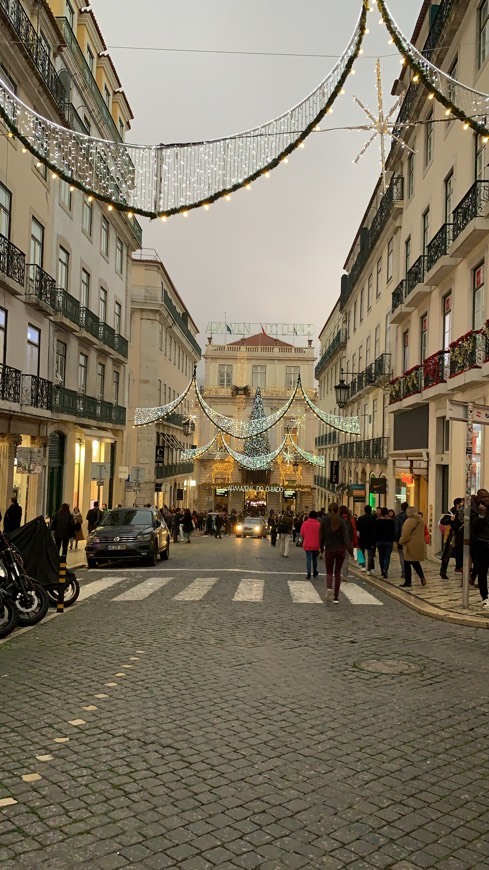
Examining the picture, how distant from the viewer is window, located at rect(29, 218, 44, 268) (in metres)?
22.8

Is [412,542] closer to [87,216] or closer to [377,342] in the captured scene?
[377,342]

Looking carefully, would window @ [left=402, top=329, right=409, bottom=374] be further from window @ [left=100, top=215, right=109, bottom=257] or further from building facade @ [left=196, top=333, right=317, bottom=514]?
building facade @ [left=196, top=333, right=317, bottom=514]

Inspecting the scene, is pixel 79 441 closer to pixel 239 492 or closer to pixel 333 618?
pixel 333 618

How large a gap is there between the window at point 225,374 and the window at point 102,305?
137ft

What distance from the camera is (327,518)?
12.8m

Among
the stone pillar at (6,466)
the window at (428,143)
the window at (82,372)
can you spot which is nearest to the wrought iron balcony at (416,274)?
the window at (428,143)

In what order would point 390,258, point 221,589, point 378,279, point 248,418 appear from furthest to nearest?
point 248,418 < point 378,279 < point 390,258 < point 221,589

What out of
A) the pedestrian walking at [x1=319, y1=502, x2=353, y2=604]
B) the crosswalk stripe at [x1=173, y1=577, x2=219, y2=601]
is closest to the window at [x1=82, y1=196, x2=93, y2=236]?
the crosswalk stripe at [x1=173, y1=577, x2=219, y2=601]

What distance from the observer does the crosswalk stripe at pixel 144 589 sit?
12.9 meters

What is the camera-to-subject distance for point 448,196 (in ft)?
68.7

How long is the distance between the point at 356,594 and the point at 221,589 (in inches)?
102

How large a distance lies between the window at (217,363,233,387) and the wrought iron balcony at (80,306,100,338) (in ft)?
147

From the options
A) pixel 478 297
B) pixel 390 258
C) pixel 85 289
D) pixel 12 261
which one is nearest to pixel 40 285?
pixel 12 261

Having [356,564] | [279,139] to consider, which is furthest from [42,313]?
[279,139]
